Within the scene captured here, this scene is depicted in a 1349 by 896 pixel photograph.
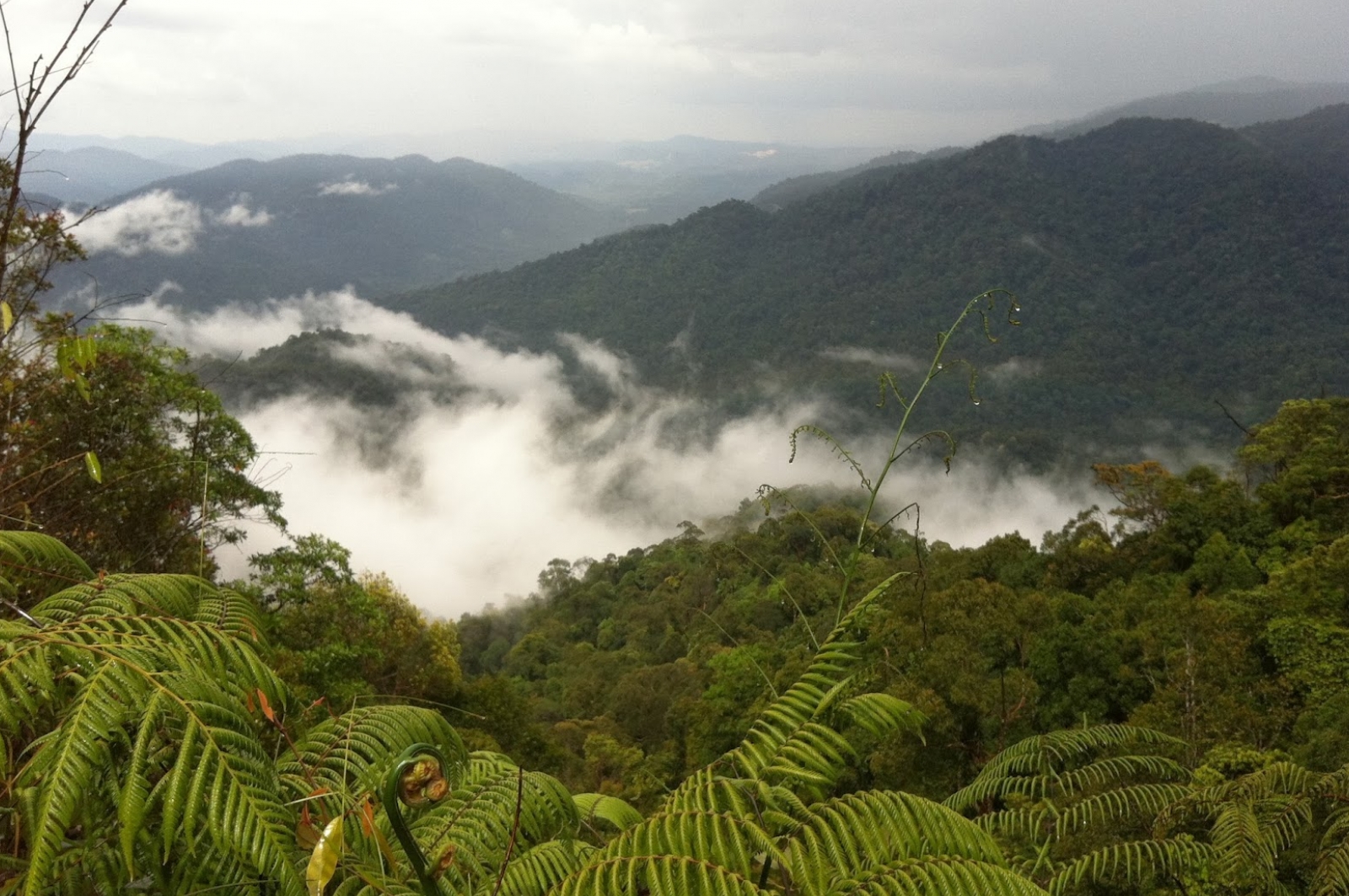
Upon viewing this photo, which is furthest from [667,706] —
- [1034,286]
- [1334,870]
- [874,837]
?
[1034,286]

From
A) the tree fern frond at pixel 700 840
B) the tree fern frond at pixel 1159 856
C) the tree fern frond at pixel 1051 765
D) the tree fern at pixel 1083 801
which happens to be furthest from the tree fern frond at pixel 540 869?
the tree fern frond at pixel 1159 856

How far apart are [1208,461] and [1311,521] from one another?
57.4 m

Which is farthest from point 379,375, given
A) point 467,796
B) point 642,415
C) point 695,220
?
point 467,796

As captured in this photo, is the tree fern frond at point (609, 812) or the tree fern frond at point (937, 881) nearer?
the tree fern frond at point (937, 881)

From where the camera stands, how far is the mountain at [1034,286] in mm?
78000

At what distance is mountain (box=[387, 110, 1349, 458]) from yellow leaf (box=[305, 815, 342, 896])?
241ft

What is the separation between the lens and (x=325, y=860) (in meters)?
0.87

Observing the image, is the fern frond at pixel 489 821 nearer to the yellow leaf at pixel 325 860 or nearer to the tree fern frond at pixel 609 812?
the tree fern frond at pixel 609 812

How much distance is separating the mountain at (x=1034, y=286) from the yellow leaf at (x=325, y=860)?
73395mm

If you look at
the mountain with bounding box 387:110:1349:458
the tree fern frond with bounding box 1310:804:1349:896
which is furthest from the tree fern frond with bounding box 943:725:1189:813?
the mountain with bounding box 387:110:1349:458

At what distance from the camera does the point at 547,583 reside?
5562cm

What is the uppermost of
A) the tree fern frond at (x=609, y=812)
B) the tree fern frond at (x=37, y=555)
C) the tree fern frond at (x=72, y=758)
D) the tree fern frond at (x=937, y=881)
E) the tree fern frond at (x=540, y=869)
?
the tree fern frond at (x=37, y=555)

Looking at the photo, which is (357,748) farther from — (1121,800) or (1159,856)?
(1159,856)

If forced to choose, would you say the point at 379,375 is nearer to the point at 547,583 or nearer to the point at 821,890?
the point at 547,583
